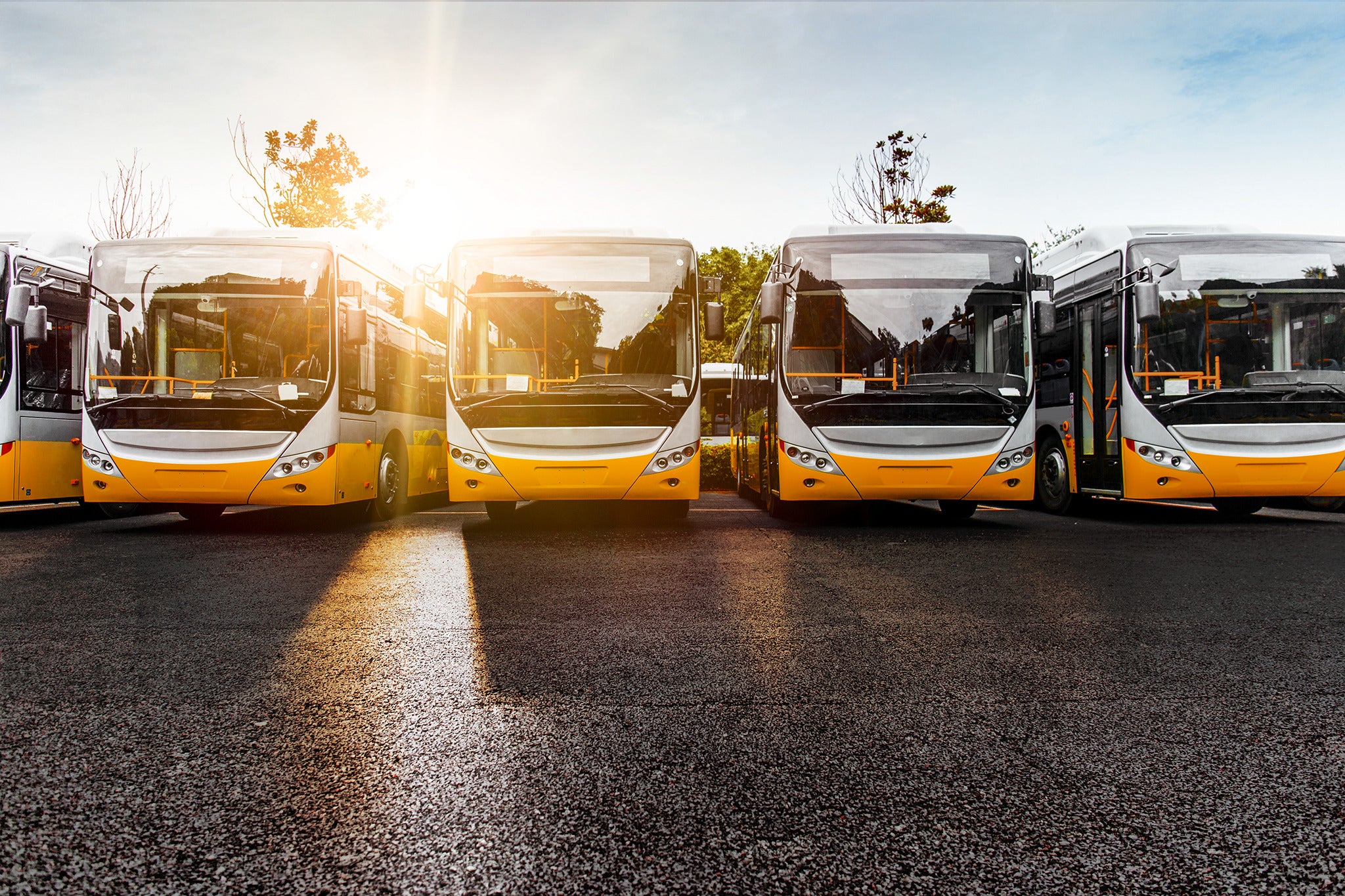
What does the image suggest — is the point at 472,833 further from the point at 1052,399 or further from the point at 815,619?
the point at 1052,399

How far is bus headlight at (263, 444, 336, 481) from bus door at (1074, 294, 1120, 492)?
9.09 metres

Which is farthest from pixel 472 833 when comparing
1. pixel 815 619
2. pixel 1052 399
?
pixel 1052 399

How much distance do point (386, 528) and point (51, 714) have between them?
7709 millimetres

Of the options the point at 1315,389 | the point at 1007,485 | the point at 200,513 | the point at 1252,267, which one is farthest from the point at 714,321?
the point at 200,513

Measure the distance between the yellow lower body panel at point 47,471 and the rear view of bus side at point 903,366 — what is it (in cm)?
822

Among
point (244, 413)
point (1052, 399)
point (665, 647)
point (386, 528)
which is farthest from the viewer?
point (1052, 399)

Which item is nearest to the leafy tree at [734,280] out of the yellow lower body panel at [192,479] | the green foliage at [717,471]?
the green foliage at [717,471]

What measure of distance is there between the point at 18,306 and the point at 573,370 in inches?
241

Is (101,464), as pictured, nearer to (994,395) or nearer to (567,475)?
(567,475)

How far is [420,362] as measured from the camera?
14.3 meters

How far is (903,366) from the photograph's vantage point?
34.1 ft

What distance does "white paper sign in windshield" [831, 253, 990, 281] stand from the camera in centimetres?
1058

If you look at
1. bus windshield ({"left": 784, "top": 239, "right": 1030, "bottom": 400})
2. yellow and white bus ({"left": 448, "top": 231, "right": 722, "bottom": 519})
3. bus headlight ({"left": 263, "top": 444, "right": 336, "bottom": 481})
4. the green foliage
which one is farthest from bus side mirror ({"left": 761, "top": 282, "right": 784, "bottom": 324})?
the green foliage

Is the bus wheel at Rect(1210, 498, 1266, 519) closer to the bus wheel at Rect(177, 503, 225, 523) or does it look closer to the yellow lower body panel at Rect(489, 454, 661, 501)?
the yellow lower body panel at Rect(489, 454, 661, 501)
